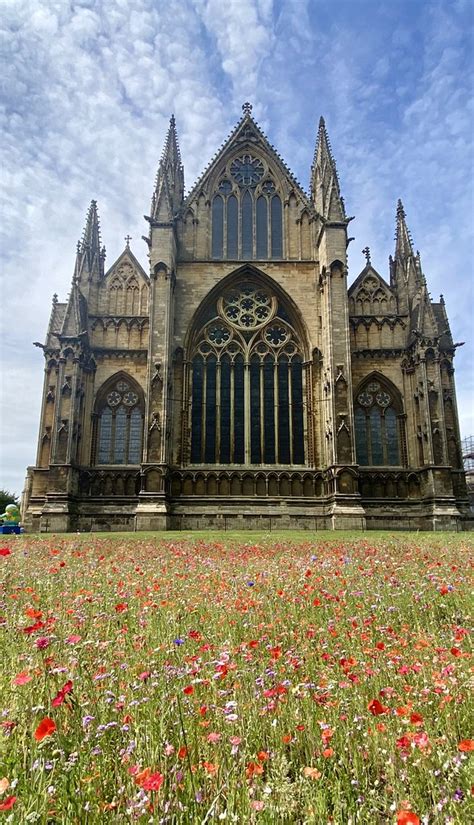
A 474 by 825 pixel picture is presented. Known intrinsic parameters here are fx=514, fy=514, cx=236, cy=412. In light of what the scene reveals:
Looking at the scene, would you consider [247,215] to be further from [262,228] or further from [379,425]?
[379,425]

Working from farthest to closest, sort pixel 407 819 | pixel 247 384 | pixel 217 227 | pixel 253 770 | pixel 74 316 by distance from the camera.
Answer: pixel 217 227 → pixel 247 384 → pixel 74 316 → pixel 253 770 → pixel 407 819

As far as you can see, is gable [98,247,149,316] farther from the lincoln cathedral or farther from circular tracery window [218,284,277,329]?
circular tracery window [218,284,277,329]

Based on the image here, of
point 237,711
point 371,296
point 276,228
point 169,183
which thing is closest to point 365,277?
point 371,296

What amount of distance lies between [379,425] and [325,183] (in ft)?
46.0

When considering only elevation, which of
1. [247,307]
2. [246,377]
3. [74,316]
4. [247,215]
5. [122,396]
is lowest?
[122,396]

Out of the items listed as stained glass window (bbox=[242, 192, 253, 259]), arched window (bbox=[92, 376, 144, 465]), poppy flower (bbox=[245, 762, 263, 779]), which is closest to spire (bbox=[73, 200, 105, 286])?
arched window (bbox=[92, 376, 144, 465])

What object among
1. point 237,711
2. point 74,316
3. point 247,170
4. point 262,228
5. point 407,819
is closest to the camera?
point 407,819

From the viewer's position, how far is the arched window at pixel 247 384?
2628 cm

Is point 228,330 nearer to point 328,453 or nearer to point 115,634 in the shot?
point 328,453

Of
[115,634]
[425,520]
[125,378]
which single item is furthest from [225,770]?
[125,378]

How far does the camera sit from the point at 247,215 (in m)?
30.1

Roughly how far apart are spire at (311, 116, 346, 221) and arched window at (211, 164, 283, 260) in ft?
8.06

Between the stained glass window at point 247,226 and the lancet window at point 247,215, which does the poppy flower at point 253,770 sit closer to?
the lancet window at point 247,215

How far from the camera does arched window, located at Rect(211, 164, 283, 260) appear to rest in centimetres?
2942
